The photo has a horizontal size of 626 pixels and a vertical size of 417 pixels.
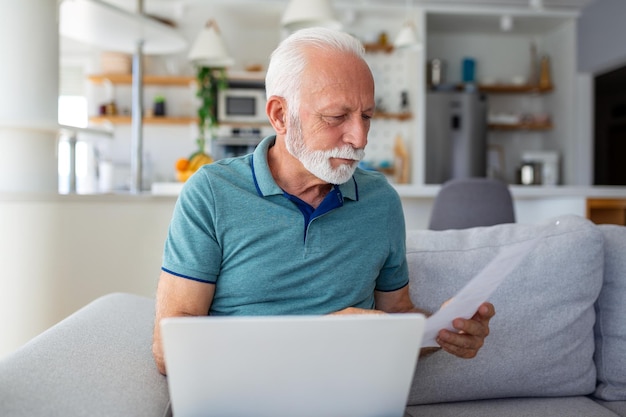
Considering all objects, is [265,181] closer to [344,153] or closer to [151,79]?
[344,153]

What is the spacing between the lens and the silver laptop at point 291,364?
85 centimetres

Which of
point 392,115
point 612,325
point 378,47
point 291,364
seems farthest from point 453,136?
point 291,364

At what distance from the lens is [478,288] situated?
1.01 m

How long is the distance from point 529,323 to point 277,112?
794 mm

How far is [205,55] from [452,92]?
2.89 metres

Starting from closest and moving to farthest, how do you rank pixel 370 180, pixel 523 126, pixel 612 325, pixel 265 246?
pixel 265 246, pixel 370 180, pixel 612 325, pixel 523 126

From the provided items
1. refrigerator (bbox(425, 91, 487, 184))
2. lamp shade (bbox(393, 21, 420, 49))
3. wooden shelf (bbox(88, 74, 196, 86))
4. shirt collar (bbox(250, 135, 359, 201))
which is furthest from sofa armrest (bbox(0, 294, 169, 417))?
refrigerator (bbox(425, 91, 487, 184))

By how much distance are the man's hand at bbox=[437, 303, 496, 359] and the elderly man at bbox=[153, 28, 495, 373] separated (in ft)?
0.17

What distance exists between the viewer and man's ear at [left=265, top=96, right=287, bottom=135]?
54.5 inches

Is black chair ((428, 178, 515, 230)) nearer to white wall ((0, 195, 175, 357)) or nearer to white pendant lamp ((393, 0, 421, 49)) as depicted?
white wall ((0, 195, 175, 357))

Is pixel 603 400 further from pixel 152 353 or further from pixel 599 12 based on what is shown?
pixel 599 12

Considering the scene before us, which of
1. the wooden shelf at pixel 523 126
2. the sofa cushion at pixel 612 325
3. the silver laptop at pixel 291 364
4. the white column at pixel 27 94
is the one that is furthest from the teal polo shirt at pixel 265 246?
the wooden shelf at pixel 523 126

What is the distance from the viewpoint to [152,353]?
54.2 inches

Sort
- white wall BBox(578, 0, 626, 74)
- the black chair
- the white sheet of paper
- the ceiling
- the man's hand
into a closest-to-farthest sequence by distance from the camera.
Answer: the white sheet of paper, the man's hand, the black chair, white wall BBox(578, 0, 626, 74), the ceiling
